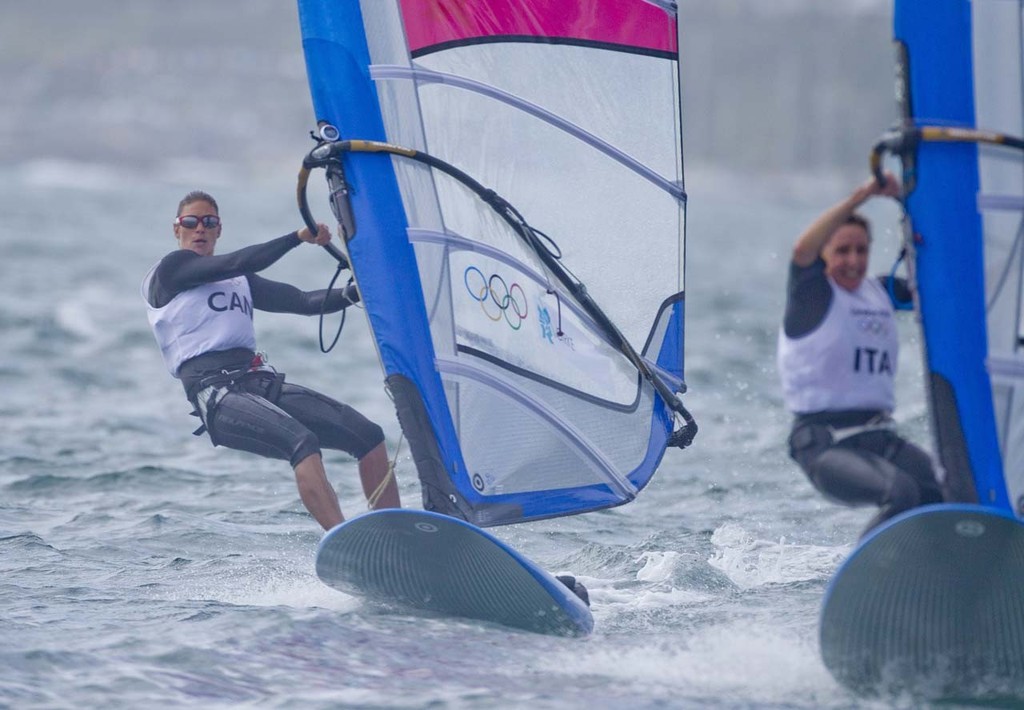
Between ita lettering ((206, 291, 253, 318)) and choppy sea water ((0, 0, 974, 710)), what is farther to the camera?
ita lettering ((206, 291, 253, 318))

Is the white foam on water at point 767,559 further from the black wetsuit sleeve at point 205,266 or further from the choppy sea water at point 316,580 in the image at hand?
the black wetsuit sleeve at point 205,266

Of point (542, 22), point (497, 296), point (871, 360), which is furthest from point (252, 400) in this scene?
point (871, 360)

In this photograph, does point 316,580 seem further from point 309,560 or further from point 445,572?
point 445,572

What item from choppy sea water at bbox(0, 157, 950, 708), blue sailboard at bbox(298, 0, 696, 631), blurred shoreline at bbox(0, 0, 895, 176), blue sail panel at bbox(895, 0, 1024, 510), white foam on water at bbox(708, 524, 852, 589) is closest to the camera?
blue sail panel at bbox(895, 0, 1024, 510)

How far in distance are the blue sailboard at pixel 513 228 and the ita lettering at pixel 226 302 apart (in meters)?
0.63

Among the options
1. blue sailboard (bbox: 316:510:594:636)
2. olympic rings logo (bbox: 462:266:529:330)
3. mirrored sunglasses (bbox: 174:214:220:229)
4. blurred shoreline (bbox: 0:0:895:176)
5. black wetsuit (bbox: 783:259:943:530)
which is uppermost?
blurred shoreline (bbox: 0:0:895:176)

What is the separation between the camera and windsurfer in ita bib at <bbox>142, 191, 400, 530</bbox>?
21.4 ft

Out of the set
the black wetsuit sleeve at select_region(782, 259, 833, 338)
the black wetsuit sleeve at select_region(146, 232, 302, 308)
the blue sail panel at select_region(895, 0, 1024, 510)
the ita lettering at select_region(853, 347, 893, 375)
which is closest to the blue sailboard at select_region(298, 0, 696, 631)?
the black wetsuit sleeve at select_region(146, 232, 302, 308)

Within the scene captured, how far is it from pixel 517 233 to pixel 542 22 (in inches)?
37.7

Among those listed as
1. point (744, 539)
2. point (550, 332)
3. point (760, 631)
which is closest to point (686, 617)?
point (760, 631)

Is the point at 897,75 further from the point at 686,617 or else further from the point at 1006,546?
the point at 686,617

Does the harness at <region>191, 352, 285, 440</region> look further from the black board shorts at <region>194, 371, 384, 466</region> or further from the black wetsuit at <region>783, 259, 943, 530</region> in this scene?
the black wetsuit at <region>783, 259, 943, 530</region>

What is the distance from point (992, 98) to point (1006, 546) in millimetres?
1495

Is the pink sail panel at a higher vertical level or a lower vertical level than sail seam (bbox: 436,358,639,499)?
higher
